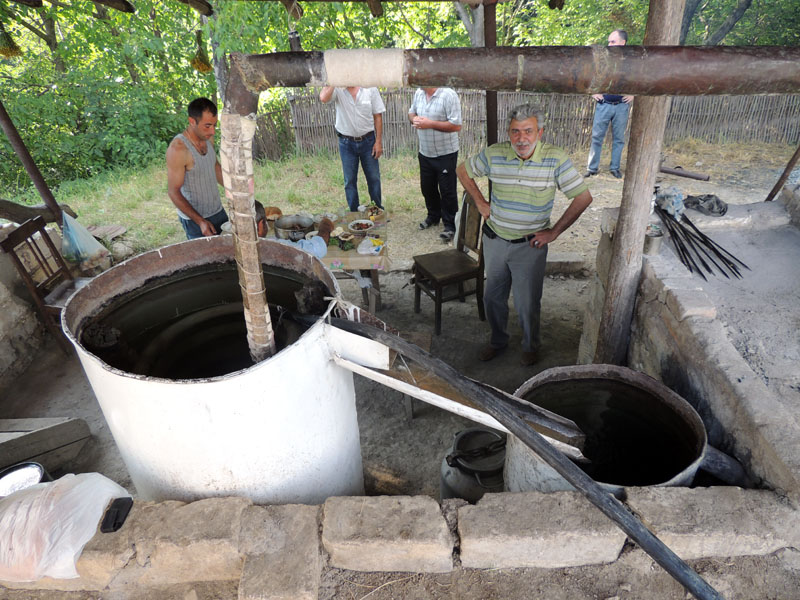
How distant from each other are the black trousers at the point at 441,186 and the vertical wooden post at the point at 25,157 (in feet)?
13.4

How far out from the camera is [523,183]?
3.68 metres

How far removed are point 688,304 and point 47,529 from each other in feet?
10.2

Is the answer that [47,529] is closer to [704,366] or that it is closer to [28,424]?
[28,424]

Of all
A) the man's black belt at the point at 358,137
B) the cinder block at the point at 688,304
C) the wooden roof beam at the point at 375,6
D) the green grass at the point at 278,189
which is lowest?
the green grass at the point at 278,189

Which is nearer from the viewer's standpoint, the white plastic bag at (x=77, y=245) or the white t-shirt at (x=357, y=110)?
the white plastic bag at (x=77, y=245)

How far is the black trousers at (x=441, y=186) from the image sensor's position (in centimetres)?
642

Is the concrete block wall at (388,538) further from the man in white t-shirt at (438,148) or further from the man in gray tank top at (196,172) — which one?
the man in white t-shirt at (438,148)

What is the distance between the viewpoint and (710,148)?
30.5ft

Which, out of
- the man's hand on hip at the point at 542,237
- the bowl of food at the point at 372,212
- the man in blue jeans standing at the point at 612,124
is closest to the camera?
the man's hand on hip at the point at 542,237

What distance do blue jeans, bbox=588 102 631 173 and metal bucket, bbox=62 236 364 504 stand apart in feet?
23.4

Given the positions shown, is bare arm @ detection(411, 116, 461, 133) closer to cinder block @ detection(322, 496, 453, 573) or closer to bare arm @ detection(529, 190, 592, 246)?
bare arm @ detection(529, 190, 592, 246)

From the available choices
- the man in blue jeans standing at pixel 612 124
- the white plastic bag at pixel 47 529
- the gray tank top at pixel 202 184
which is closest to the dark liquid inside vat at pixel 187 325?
the white plastic bag at pixel 47 529

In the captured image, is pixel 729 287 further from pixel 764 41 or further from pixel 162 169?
pixel 764 41

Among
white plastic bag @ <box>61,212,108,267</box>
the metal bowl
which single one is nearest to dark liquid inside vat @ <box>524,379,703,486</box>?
the metal bowl
